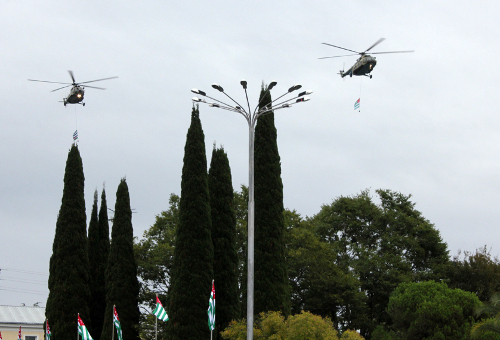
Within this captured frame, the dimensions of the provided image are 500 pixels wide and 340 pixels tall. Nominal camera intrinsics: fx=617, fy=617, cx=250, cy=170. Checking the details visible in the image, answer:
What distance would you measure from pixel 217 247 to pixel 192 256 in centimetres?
383

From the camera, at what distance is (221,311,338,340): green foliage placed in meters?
24.9

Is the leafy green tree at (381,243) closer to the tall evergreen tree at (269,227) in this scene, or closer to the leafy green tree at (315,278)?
the leafy green tree at (315,278)

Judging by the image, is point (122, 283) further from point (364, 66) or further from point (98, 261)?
point (364, 66)

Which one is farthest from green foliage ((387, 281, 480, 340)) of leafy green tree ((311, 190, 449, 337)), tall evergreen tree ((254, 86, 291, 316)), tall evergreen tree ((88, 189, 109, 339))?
tall evergreen tree ((88, 189, 109, 339))

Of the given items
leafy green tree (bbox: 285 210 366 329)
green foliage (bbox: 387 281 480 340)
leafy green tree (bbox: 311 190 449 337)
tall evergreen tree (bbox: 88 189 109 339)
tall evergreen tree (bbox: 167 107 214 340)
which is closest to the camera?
tall evergreen tree (bbox: 167 107 214 340)

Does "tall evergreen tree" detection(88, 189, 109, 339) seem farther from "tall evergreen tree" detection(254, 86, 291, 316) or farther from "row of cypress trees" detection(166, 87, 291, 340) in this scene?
"tall evergreen tree" detection(254, 86, 291, 316)

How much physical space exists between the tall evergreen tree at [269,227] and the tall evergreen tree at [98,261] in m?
18.1

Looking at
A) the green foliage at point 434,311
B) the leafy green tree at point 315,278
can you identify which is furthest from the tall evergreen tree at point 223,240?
the green foliage at point 434,311

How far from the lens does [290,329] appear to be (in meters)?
25.3

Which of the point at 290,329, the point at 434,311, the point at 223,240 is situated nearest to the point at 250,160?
the point at 290,329

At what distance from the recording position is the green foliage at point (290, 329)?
2492 cm

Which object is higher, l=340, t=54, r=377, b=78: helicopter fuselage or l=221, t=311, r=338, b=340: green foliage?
l=340, t=54, r=377, b=78: helicopter fuselage

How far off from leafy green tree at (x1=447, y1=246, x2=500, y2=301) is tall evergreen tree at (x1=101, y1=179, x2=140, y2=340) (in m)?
26.0

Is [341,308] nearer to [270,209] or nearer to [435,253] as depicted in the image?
[435,253]
